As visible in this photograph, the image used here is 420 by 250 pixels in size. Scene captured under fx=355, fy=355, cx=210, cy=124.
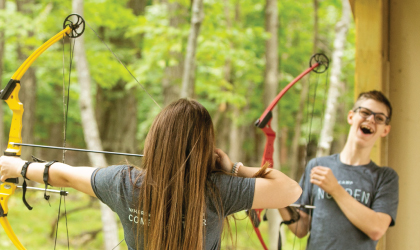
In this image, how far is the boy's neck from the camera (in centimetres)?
167

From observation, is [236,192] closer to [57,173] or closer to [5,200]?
[57,173]

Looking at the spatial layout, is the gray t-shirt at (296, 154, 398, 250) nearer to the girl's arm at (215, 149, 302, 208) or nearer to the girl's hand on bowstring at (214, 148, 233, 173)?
the girl's arm at (215, 149, 302, 208)

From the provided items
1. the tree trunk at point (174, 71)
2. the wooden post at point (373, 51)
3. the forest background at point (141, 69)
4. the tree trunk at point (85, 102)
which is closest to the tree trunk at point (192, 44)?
the forest background at point (141, 69)

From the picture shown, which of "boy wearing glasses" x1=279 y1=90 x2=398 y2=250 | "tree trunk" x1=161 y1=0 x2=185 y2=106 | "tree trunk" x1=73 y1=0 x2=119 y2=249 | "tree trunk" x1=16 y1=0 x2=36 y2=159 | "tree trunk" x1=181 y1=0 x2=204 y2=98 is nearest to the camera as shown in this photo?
"boy wearing glasses" x1=279 y1=90 x2=398 y2=250

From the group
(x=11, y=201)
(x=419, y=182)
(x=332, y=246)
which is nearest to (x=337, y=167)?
(x=332, y=246)

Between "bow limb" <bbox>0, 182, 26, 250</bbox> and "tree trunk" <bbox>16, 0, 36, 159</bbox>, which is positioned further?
"tree trunk" <bbox>16, 0, 36, 159</bbox>

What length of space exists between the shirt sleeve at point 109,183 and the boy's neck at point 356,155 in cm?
109

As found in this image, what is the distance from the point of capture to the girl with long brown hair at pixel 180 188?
1055mm

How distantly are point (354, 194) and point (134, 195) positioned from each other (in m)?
1.04

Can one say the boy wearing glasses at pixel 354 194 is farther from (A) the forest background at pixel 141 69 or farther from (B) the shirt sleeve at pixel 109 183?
(A) the forest background at pixel 141 69

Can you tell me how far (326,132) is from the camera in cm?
454

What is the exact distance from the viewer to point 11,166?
131 cm

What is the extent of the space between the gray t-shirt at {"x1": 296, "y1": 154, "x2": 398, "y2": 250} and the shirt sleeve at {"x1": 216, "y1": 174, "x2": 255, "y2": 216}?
2.35ft

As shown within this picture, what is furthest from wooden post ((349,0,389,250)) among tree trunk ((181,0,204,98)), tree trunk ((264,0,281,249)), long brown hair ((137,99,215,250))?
tree trunk ((264,0,281,249))
